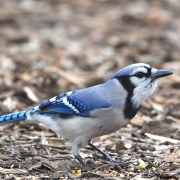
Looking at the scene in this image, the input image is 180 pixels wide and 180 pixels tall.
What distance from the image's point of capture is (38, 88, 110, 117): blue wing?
15.0ft

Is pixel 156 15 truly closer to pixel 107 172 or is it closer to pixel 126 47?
pixel 126 47

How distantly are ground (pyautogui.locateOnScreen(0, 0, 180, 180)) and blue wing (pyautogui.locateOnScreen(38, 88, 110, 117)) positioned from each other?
0.42 m

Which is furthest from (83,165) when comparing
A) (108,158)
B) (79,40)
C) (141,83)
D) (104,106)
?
(79,40)

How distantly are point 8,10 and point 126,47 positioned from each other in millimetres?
2840

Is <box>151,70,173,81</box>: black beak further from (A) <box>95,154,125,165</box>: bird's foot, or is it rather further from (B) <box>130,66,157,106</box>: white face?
(A) <box>95,154,125,165</box>: bird's foot

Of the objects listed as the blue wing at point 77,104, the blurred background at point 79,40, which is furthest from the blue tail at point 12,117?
the blurred background at point 79,40

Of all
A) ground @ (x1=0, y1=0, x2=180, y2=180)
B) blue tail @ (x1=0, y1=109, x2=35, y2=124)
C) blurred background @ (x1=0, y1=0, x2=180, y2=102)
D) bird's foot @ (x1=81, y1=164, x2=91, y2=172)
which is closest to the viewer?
bird's foot @ (x1=81, y1=164, x2=91, y2=172)

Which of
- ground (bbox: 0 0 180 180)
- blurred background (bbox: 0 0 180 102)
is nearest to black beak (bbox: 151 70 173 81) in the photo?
ground (bbox: 0 0 180 180)

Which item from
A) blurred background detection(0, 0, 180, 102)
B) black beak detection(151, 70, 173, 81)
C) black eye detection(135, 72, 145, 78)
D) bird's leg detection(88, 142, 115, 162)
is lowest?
bird's leg detection(88, 142, 115, 162)

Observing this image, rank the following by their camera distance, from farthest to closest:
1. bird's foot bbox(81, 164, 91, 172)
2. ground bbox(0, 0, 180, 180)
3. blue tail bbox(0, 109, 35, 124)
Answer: blue tail bbox(0, 109, 35, 124)
ground bbox(0, 0, 180, 180)
bird's foot bbox(81, 164, 91, 172)

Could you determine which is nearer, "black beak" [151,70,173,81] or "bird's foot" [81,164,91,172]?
"bird's foot" [81,164,91,172]

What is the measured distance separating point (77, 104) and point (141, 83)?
0.59 metres

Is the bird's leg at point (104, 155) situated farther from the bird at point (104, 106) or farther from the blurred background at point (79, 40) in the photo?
the blurred background at point (79, 40)

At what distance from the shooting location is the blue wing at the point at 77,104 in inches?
180
